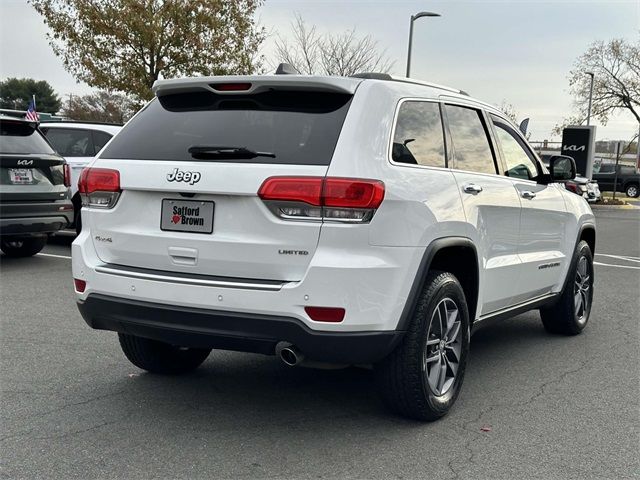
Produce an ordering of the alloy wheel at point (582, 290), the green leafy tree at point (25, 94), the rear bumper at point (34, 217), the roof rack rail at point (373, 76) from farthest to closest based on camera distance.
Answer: the green leafy tree at point (25, 94) → the rear bumper at point (34, 217) → the alloy wheel at point (582, 290) → the roof rack rail at point (373, 76)

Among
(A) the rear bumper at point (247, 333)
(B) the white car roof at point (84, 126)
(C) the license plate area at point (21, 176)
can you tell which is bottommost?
(A) the rear bumper at point (247, 333)

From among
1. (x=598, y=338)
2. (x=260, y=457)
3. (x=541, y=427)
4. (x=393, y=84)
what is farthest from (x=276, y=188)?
(x=598, y=338)

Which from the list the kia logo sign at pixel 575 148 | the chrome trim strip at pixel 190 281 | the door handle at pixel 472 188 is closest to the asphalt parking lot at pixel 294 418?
the chrome trim strip at pixel 190 281

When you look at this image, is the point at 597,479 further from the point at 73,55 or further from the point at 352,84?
the point at 73,55

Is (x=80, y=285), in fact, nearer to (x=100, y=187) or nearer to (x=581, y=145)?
(x=100, y=187)

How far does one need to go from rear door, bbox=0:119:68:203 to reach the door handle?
6.11m

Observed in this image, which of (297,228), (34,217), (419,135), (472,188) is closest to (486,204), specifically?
(472,188)

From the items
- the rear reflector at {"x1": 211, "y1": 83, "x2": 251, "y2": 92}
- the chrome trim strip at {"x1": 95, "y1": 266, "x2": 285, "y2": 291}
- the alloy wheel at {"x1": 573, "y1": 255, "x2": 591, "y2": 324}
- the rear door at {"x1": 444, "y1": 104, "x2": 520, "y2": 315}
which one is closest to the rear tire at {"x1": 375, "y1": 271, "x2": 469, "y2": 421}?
the rear door at {"x1": 444, "y1": 104, "x2": 520, "y2": 315}

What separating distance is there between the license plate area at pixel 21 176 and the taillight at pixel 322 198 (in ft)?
20.3

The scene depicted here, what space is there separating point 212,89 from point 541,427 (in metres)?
2.56

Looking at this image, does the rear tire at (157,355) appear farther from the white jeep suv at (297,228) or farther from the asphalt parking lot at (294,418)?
the white jeep suv at (297,228)

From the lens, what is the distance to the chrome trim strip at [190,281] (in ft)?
11.3

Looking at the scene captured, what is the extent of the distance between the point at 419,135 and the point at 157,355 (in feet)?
6.99

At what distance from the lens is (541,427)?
4.02m
